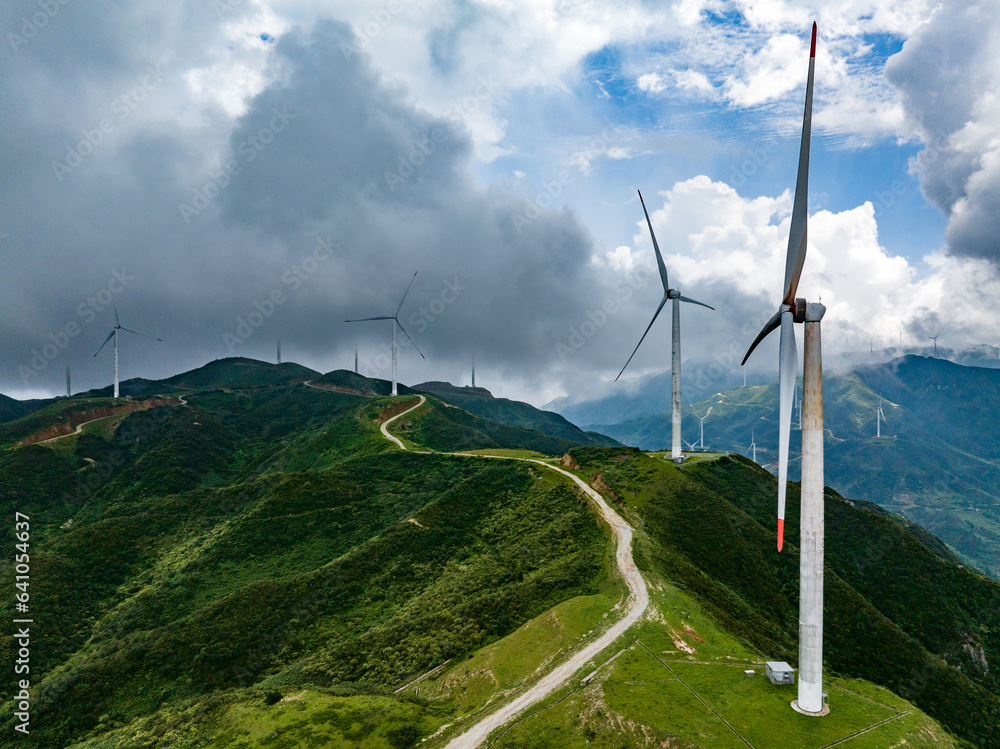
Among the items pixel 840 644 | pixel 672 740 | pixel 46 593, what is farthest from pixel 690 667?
pixel 46 593

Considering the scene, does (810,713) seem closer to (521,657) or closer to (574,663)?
(574,663)

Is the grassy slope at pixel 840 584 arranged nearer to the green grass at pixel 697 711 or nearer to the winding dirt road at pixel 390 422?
the green grass at pixel 697 711

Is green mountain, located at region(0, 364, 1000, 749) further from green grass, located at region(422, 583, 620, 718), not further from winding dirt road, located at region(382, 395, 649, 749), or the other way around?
winding dirt road, located at region(382, 395, 649, 749)

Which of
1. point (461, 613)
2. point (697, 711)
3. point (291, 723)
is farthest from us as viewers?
point (461, 613)

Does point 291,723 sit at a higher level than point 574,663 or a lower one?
lower

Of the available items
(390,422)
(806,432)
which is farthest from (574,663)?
(390,422)

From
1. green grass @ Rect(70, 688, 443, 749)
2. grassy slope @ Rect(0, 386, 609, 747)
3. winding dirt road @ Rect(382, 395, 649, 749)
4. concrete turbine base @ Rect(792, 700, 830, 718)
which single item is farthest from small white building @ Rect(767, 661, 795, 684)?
green grass @ Rect(70, 688, 443, 749)

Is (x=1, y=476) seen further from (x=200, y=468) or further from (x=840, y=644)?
(x=840, y=644)
